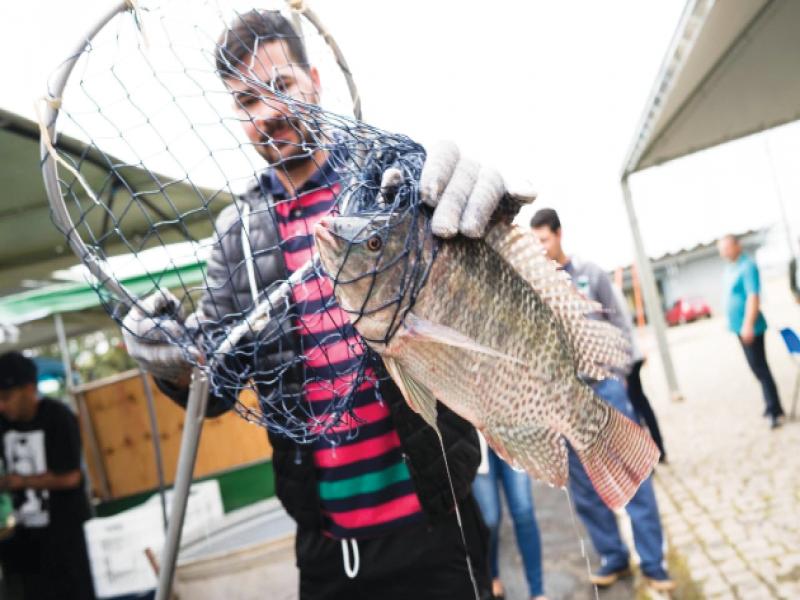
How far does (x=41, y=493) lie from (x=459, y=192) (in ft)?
15.7

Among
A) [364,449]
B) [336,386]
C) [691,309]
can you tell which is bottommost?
[691,309]

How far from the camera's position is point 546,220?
3664 mm

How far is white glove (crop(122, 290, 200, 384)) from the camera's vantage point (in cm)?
171

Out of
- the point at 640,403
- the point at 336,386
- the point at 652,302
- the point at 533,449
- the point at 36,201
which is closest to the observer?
the point at 533,449

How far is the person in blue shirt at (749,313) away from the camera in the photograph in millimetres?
6379

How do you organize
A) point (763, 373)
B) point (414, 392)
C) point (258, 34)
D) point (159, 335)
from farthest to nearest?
point (763, 373)
point (258, 34)
point (159, 335)
point (414, 392)

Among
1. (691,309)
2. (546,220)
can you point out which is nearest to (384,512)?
(546,220)

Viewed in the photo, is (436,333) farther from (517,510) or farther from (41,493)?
(41,493)

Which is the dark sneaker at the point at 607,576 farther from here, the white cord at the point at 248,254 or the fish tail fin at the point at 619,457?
the white cord at the point at 248,254

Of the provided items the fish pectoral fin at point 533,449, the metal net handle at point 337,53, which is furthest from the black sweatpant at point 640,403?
the metal net handle at point 337,53

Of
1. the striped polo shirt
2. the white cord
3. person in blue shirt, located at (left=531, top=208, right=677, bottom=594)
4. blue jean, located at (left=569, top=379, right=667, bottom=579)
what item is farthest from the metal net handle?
blue jean, located at (left=569, top=379, right=667, bottom=579)

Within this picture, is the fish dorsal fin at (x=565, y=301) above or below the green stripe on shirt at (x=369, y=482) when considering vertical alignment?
above

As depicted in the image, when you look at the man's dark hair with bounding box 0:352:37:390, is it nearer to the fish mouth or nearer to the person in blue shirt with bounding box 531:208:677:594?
the person in blue shirt with bounding box 531:208:677:594

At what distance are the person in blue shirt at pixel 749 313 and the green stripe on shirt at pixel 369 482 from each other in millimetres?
5976
